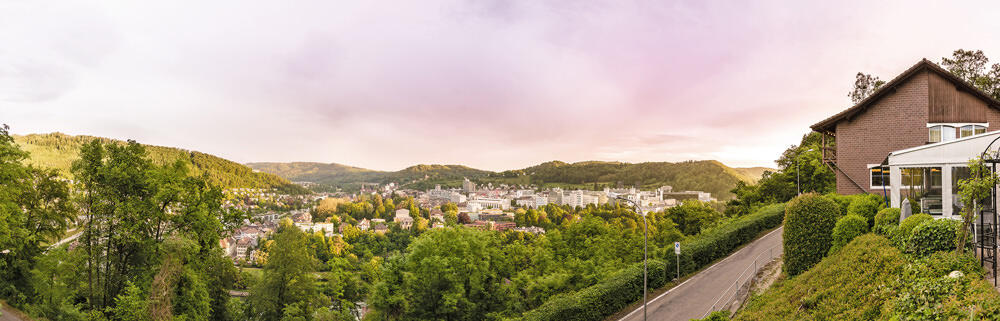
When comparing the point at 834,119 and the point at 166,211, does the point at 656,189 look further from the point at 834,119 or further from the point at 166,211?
the point at 166,211

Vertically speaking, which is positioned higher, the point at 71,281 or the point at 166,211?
the point at 166,211

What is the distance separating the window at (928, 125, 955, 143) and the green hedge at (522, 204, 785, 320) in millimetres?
10178

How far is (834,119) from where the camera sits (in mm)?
22672

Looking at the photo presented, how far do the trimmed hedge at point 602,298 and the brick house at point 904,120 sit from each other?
424 inches

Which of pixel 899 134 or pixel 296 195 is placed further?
pixel 296 195

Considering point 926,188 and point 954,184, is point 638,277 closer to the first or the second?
point 926,188

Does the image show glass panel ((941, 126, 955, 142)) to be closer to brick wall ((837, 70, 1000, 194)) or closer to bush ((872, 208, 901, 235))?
brick wall ((837, 70, 1000, 194))

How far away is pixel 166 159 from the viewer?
31.9 metres

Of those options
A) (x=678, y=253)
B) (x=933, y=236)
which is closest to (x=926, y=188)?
(x=933, y=236)

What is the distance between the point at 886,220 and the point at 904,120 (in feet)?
43.4

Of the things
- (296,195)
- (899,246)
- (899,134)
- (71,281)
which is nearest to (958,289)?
(899,246)

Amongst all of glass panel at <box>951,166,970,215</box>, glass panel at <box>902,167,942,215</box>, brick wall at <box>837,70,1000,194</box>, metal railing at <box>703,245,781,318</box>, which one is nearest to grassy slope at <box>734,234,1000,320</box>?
glass panel at <box>951,166,970,215</box>

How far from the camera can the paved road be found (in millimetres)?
17859

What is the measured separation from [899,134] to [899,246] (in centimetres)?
1573
